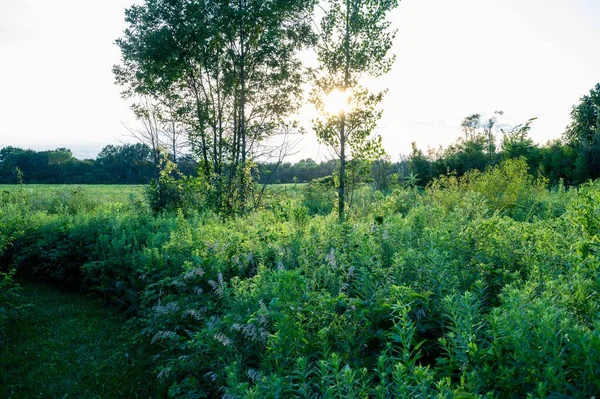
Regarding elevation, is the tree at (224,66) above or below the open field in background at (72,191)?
above

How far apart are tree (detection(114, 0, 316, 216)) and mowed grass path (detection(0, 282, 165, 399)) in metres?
5.39

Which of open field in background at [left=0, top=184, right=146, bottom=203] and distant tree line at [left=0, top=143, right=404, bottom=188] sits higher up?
distant tree line at [left=0, top=143, right=404, bottom=188]

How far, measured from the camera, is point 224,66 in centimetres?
1314

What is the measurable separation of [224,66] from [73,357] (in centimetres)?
992

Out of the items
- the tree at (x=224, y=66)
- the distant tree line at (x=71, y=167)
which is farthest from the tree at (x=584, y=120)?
the distant tree line at (x=71, y=167)

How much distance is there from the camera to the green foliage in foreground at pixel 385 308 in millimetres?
1765

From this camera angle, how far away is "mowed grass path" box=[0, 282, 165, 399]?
4.62 metres

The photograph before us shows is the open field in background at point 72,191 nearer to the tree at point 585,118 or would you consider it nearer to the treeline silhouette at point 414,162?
the treeline silhouette at point 414,162

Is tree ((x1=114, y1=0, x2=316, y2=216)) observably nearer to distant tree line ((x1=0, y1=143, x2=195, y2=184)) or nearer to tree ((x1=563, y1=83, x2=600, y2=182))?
tree ((x1=563, y1=83, x2=600, y2=182))

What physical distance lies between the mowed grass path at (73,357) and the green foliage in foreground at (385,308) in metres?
0.37

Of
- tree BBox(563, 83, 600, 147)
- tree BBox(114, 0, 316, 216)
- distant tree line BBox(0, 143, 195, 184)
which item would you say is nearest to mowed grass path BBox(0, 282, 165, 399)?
tree BBox(114, 0, 316, 216)

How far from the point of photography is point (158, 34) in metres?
12.3

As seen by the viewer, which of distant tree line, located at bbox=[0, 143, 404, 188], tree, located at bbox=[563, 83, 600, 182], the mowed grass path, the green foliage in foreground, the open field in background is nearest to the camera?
the green foliage in foreground

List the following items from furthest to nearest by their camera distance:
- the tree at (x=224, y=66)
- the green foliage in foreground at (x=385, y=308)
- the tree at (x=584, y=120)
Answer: the tree at (x=584, y=120), the tree at (x=224, y=66), the green foliage in foreground at (x=385, y=308)
